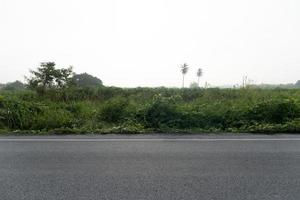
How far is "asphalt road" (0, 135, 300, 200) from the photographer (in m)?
4.09

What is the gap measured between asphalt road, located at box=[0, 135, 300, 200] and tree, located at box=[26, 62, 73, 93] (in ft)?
37.2

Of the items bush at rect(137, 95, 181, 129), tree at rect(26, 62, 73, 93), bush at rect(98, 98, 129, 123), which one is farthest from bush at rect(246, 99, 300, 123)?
tree at rect(26, 62, 73, 93)

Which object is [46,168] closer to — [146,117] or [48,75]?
[146,117]

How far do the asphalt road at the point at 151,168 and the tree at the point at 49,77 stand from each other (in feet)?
37.2

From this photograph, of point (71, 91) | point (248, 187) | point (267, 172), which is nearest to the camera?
point (248, 187)

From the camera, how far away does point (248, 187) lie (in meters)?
4.26

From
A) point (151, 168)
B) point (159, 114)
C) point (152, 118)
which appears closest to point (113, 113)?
point (152, 118)

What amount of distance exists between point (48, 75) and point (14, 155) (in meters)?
13.5

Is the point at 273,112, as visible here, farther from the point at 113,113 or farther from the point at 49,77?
the point at 49,77

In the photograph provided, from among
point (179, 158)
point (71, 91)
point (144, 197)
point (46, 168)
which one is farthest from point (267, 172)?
point (71, 91)

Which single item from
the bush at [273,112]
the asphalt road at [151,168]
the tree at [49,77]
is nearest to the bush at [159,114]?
the asphalt road at [151,168]

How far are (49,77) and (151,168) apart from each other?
15.2 m

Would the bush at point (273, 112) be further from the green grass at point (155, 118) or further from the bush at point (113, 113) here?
the bush at point (113, 113)

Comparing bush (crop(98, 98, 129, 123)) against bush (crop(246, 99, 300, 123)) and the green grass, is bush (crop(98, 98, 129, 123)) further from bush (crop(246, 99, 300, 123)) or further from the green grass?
bush (crop(246, 99, 300, 123))
